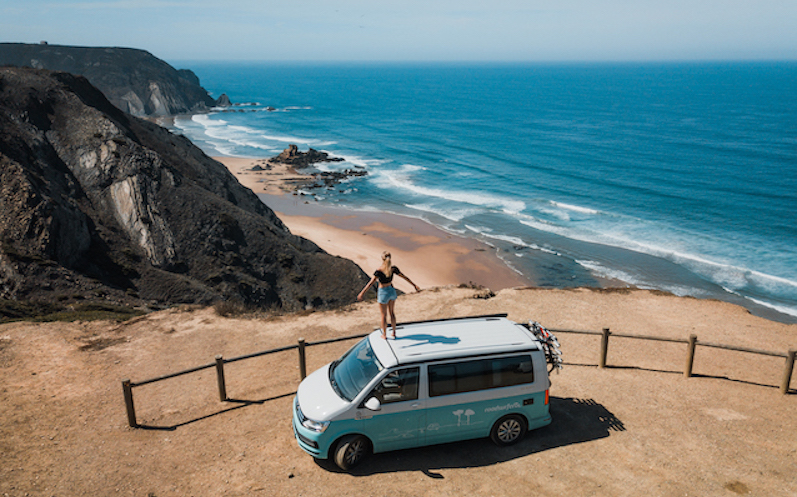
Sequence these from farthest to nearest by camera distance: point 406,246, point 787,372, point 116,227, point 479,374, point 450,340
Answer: point 406,246
point 116,227
point 787,372
point 450,340
point 479,374

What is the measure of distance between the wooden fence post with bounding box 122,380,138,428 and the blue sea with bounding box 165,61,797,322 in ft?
95.4

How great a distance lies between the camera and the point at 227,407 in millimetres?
11891

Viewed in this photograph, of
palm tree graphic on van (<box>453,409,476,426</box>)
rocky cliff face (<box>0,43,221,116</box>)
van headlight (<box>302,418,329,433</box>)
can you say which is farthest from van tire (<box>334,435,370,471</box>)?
rocky cliff face (<box>0,43,221,116</box>)

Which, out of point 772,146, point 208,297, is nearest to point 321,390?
point 208,297

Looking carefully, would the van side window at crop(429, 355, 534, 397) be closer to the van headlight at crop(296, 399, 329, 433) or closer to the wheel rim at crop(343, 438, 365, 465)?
the wheel rim at crop(343, 438, 365, 465)

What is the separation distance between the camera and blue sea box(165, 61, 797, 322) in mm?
37781

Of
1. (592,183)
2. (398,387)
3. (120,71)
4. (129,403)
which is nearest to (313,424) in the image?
(398,387)

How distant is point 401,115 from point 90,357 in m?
109

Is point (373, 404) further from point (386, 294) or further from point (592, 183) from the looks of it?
point (592, 183)

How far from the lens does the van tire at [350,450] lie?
29.8 feet

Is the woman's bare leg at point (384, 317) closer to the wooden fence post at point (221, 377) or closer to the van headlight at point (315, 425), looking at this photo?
the van headlight at point (315, 425)

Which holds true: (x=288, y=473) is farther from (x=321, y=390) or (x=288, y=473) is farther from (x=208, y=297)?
(x=208, y=297)

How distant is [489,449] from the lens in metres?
9.94

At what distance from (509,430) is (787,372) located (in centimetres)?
772
